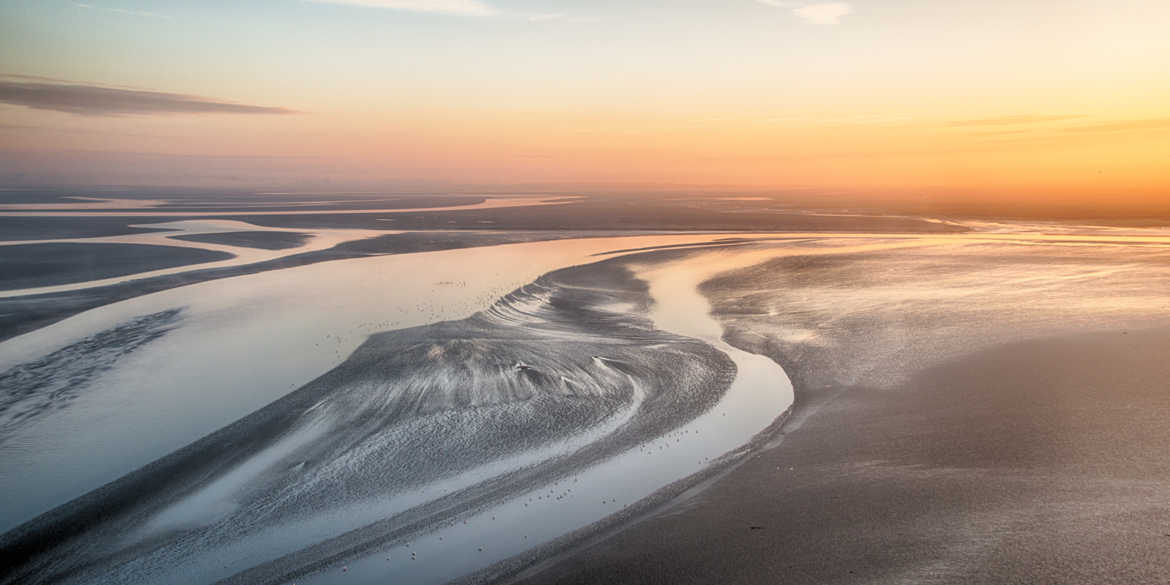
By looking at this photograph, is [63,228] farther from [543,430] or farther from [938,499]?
[938,499]

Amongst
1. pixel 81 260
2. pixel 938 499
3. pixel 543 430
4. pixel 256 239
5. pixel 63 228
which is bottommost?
pixel 543 430

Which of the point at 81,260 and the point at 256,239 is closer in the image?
the point at 81,260

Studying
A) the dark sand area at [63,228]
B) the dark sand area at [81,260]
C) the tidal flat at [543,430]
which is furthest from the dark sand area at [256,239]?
the tidal flat at [543,430]

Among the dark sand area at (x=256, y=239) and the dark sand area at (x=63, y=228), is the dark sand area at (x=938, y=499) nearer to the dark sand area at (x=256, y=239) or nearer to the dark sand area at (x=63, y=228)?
the dark sand area at (x=256, y=239)

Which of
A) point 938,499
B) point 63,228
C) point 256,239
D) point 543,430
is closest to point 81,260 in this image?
point 256,239

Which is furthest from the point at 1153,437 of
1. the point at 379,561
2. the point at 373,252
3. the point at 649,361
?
the point at 373,252

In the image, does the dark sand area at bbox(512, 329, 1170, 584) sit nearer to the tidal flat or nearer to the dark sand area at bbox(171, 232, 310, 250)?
the tidal flat

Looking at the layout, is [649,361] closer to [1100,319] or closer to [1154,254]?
[1100,319]
